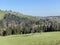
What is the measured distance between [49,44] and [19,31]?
3738 centimetres

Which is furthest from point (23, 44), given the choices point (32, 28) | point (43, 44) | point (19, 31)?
point (32, 28)

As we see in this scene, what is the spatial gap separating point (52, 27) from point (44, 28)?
143 inches

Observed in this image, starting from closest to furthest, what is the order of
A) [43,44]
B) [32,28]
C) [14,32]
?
[43,44], [14,32], [32,28]

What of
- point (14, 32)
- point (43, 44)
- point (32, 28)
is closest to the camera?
point (43, 44)

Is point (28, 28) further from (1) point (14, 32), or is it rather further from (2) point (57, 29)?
(2) point (57, 29)

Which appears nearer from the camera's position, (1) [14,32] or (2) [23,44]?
(2) [23,44]

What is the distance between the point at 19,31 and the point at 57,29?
1681 centimetres

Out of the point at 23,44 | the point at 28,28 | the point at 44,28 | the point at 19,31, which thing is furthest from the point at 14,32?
the point at 23,44

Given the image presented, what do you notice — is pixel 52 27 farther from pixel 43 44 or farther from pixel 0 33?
pixel 43 44

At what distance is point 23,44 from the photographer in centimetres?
4100

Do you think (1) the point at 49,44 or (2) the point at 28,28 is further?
(2) the point at 28,28

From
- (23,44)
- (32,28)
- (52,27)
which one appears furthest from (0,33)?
(23,44)

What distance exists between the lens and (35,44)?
40.8 meters

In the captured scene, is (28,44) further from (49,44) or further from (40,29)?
(40,29)
